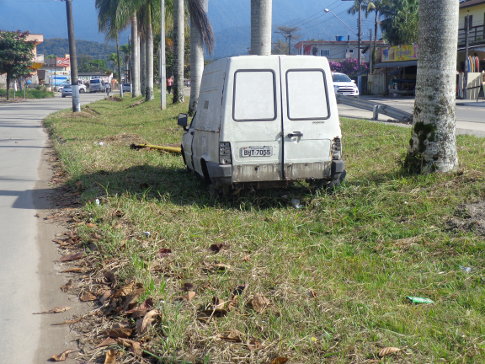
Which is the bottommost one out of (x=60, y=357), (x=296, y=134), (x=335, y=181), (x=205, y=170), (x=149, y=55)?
(x=60, y=357)

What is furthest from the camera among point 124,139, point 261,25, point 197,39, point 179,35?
point 179,35

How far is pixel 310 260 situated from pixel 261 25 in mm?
9346

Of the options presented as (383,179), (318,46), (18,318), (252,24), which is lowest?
(18,318)

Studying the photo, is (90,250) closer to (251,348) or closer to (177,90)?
(251,348)

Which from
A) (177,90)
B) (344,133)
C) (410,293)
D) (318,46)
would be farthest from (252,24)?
(318,46)

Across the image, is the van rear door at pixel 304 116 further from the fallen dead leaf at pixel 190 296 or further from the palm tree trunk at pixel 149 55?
the palm tree trunk at pixel 149 55

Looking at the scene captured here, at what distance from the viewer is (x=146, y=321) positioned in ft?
14.3

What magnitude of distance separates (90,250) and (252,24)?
9.13 meters

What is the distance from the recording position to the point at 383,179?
8.55 meters

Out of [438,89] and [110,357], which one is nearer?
[110,357]

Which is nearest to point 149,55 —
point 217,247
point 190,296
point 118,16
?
point 118,16

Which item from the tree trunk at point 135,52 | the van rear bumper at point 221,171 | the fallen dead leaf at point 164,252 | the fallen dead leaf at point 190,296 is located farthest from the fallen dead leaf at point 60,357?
the tree trunk at point 135,52

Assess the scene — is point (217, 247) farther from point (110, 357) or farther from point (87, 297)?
point (110, 357)

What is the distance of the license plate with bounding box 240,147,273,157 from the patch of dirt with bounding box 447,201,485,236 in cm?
249
